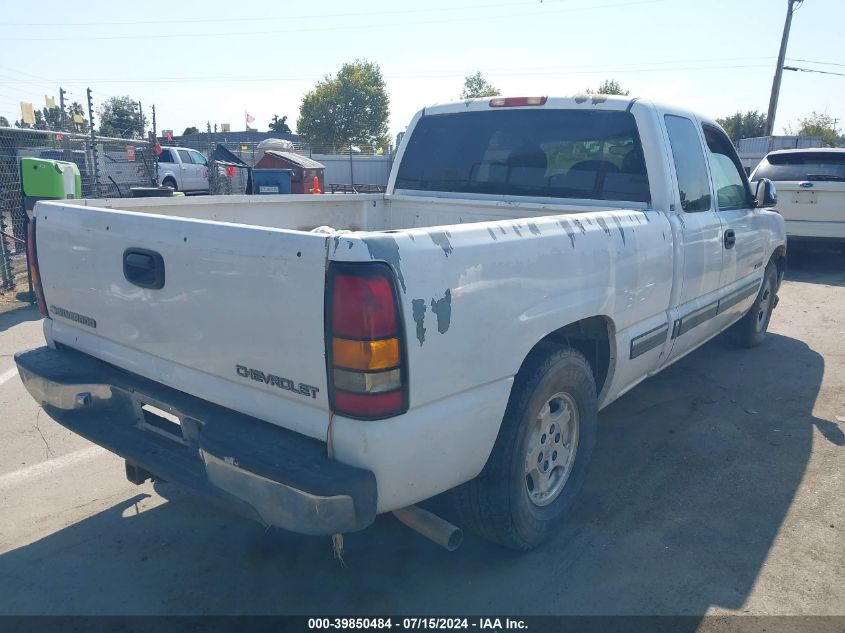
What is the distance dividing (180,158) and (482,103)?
20031mm

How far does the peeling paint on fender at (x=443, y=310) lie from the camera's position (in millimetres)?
2221

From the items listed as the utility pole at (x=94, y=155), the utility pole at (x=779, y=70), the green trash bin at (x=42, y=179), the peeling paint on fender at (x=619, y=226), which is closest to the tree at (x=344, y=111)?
the utility pole at (x=779, y=70)

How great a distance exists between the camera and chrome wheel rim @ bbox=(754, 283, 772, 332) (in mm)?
6246

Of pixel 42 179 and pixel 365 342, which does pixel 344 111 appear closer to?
pixel 42 179

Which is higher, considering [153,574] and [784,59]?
[784,59]

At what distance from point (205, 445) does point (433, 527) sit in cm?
92

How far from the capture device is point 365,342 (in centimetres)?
209

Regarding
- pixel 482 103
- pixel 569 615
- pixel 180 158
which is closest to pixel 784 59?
pixel 180 158

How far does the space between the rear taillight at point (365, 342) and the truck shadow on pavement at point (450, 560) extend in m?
1.01

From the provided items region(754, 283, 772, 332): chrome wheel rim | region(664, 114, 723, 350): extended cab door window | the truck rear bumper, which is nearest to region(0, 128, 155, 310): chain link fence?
the truck rear bumper

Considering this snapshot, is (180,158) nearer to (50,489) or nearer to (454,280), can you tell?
(50,489)

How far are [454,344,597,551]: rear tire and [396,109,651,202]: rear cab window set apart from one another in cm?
140

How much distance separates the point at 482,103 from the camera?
4523 mm

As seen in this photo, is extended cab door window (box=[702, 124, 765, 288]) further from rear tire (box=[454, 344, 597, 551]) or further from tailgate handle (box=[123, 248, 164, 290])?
tailgate handle (box=[123, 248, 164, 290])
